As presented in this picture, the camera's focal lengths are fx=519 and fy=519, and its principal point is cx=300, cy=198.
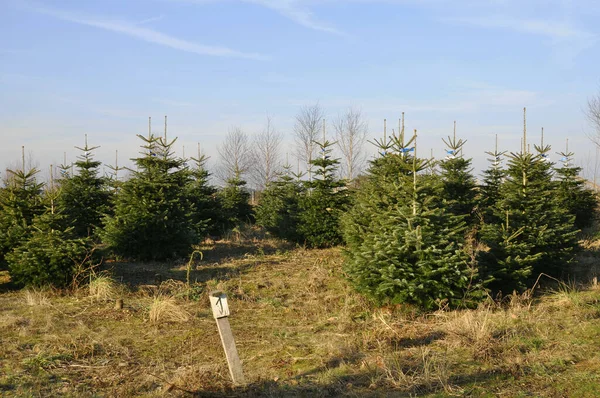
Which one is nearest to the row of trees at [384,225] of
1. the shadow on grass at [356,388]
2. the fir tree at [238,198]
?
the shadow on grass at [356,388]

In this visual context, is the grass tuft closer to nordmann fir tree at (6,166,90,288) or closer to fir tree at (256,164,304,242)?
nordmann fir tree at (6,166,90,288)

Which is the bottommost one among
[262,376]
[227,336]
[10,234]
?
[262,376]

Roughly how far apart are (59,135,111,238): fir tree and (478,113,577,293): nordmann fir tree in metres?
11.2

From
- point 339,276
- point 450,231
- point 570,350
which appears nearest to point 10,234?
point 339,276

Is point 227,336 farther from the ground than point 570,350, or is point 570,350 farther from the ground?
point 227,336

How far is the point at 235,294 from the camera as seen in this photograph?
9906mm

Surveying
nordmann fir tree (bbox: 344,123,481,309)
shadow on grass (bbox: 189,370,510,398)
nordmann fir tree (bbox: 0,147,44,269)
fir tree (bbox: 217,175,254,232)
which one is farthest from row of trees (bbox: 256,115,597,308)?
fir tree (bbox: 217,175,254,232)

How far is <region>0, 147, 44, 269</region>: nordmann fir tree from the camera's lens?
10.6 meters

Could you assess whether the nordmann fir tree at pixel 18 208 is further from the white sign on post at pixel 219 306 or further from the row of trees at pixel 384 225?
the white sign on post at pixel 219 306

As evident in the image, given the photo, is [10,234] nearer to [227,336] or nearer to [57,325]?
[57,325]

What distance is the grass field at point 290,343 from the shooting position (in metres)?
5.39

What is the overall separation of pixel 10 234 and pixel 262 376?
7.37 metres

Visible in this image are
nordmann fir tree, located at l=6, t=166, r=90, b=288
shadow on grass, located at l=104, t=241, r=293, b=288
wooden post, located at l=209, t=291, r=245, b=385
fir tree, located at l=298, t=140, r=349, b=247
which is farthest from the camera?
fir tree, located at l=298, t=140, r=349, b=247

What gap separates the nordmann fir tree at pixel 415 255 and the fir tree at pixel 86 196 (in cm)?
997
